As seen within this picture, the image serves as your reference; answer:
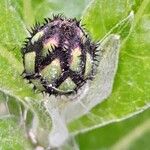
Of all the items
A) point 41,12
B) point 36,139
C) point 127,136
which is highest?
point 41,12

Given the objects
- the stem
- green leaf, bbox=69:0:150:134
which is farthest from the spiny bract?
the stem

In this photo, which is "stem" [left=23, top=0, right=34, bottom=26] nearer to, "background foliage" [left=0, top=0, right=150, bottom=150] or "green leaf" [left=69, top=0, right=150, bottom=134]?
"background foliage" [left=0, top=0, right=150, bottom=150]

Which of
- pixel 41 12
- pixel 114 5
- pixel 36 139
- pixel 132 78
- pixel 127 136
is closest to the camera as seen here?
pixel 114 5

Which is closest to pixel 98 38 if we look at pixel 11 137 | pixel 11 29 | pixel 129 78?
pixel 129 78

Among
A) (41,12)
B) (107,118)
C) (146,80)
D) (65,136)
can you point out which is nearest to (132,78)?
(146,80)

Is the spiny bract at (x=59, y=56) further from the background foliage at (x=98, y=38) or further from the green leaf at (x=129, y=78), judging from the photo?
the green leaf at (x=129, y=78)

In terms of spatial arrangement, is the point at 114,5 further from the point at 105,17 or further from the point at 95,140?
the point at 95,140

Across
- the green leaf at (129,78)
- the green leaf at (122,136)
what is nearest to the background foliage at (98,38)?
the green leaf at (129,78)
